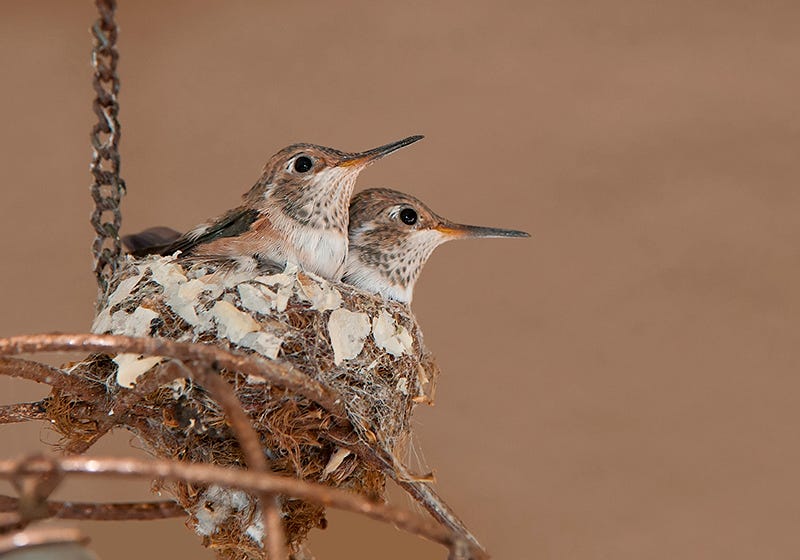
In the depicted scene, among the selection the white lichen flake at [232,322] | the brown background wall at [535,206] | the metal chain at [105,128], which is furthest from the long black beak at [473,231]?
the brown background wall at [535,206]

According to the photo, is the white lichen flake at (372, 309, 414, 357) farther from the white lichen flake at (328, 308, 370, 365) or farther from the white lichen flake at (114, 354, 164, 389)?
the white lichen flake at (114, 354, 164, 389)

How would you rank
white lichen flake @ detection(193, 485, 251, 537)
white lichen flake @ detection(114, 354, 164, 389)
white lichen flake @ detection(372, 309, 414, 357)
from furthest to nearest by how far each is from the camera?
white lichen flake @ detection(372, 309, 414, 357), white lichen flake @ detection(193, 485, 251, 537), white lichen flake @ detection(114, 354, 164, 389)

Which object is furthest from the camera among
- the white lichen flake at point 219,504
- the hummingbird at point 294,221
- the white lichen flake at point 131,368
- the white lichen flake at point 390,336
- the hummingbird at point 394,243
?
the hummingbird at point 394,243

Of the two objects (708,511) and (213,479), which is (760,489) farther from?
(213,479)

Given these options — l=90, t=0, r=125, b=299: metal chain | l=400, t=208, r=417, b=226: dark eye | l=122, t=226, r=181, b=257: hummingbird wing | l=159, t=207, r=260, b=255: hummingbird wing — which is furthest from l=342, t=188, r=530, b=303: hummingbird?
l=90, t=0, r=125, b=299: metal chain

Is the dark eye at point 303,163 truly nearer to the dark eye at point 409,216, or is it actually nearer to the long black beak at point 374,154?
the long black beak at point 374,154

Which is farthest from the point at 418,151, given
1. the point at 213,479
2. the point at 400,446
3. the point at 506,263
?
the point at 213,479

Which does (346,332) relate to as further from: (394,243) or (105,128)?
(105,128)
